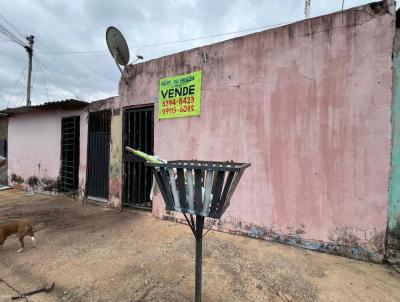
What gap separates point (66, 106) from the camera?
8.05 metres

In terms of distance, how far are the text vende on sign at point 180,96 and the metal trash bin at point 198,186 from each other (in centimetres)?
325

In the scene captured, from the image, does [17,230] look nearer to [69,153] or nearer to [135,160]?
Result: [135,160]

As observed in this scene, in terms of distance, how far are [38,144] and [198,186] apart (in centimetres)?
913

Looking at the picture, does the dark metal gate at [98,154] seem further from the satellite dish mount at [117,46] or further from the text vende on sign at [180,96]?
the text vende on sign at [180,96]

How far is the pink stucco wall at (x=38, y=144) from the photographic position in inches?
309

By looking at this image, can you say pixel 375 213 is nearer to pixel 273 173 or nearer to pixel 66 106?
pixel 273 173

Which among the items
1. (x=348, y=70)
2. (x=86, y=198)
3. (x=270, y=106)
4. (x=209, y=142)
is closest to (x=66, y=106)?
(x=86, y=198)

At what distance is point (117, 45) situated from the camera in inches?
246

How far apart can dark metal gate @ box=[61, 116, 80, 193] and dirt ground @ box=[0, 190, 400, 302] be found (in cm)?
345

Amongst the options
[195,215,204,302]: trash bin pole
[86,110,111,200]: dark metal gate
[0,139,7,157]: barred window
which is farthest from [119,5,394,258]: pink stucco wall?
[0,139,7,157]: barred window

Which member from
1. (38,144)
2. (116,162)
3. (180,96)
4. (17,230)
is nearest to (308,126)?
(180,96)

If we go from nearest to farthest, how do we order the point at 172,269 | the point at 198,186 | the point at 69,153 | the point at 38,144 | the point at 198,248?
the point at 198,186 < the point at 198,248 < the point at 172,269 < the point at 69,153 < the point at 38,144

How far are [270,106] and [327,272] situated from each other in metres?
2.50

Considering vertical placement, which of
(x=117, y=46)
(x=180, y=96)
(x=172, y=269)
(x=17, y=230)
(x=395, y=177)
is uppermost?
(x=117, y=46)
